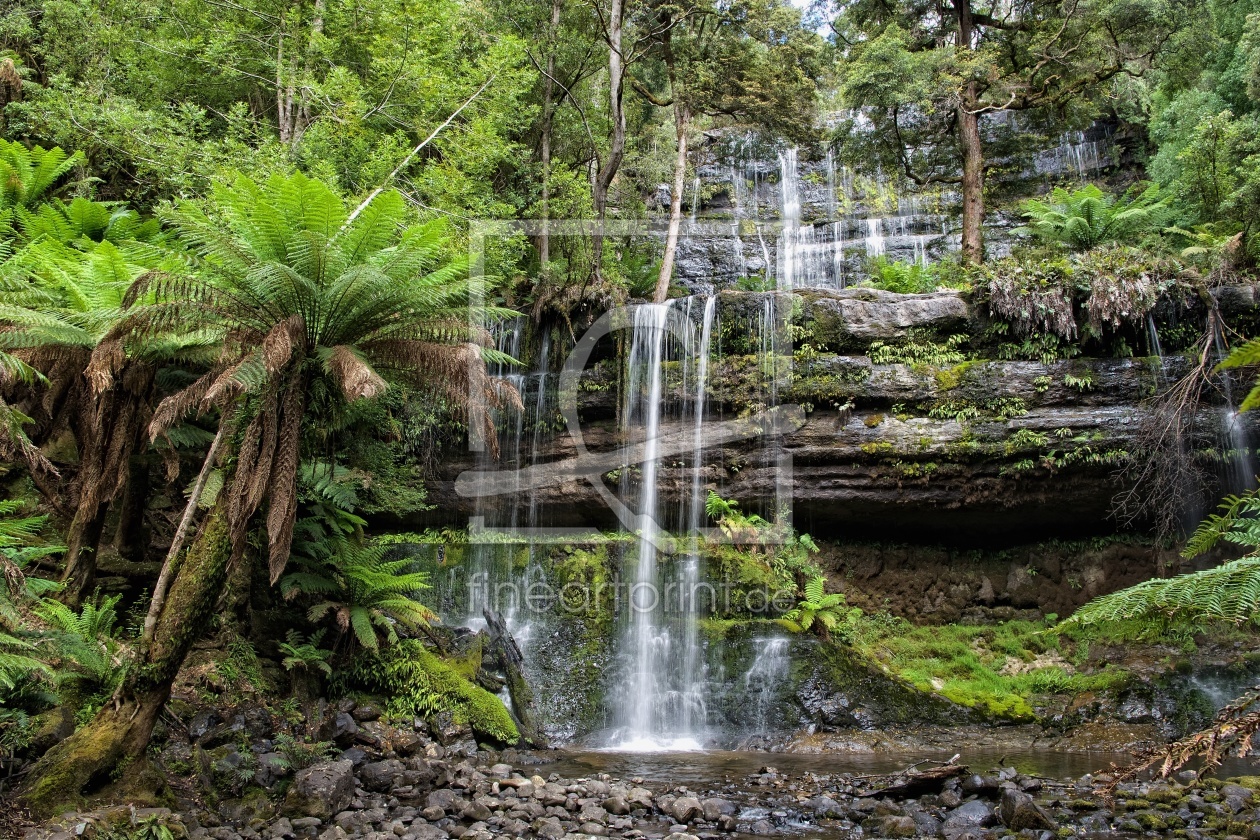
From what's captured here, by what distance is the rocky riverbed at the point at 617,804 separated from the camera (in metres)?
4.93

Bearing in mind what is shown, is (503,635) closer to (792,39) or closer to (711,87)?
(711,87)

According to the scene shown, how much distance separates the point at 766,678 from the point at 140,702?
22.1 ft

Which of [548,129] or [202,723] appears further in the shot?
[548,129]

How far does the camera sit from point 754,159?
1934cm

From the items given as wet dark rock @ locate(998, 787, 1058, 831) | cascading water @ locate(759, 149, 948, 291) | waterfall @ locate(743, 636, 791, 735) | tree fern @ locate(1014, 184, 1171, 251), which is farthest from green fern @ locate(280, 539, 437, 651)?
tree fern @ locate(1014, 184, 1171, 251)

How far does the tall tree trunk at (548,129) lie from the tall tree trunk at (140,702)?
872cm

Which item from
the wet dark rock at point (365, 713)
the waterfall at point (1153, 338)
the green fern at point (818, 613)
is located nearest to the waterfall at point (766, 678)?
the green fern at point (818, 613)

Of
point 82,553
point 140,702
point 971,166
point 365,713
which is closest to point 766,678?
point 365,713

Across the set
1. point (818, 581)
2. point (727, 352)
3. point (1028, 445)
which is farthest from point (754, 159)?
point (818, 581)

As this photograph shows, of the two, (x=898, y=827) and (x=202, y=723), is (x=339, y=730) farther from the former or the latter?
(x=898, y=827)

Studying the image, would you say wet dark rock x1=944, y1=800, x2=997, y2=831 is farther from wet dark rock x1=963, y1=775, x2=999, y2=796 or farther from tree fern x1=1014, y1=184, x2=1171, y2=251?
tree fern x1=1014, y1=184, x2=1171, y2=251

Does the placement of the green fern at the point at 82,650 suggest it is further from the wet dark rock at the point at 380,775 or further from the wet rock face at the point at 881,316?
the wet rock face at the point at 881,316

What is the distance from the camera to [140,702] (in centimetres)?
478

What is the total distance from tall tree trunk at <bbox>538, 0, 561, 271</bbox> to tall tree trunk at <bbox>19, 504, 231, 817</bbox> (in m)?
8.72
